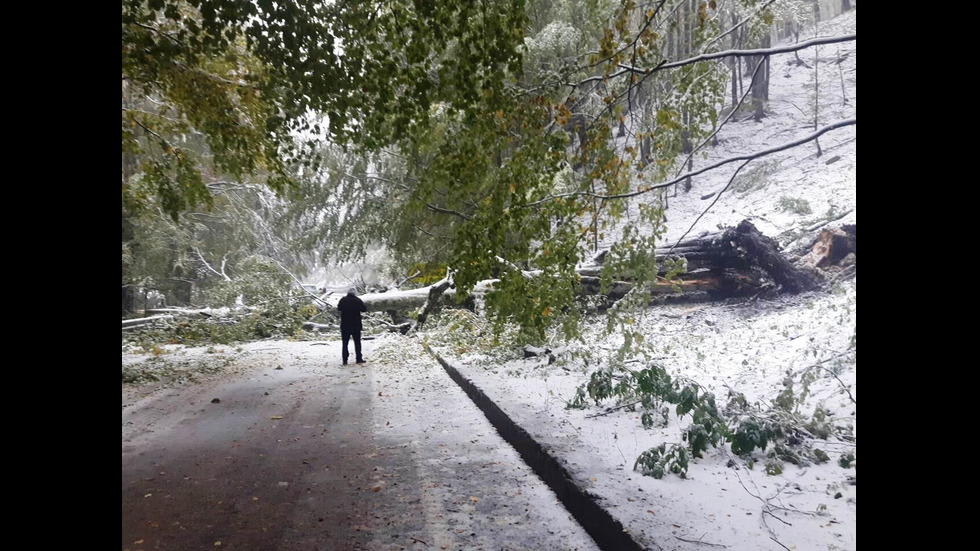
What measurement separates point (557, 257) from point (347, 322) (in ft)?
28.1

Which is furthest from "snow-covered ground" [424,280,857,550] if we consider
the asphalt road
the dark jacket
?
the dark jacket

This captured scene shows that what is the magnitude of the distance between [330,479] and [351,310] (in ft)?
29.1

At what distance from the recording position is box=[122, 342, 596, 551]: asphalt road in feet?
12.6

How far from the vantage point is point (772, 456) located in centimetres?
438

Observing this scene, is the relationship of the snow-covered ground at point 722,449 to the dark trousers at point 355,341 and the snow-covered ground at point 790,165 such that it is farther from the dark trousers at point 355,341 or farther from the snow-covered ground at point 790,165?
the dark trousers at point 355,341

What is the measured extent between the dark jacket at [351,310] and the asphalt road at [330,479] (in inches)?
166

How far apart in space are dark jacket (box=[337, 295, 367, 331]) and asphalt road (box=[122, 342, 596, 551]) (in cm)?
423

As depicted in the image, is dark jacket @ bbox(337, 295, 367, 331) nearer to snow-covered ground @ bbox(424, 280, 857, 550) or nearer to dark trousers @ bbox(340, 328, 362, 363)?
dark trousers @ bbox(340, 328, 362, 363)

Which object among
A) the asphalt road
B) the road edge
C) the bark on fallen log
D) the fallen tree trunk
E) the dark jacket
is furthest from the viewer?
the fallen tree trunk

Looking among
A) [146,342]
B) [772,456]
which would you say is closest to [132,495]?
[772,456]

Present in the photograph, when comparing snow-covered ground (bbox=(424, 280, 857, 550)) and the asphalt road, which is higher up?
snow-covered ground (bbox=(424, 280, 857, 550))

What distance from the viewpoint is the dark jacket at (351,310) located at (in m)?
13.8

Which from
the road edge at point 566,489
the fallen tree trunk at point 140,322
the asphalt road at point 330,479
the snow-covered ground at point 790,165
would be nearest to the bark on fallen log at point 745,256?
the snow-covered ground at point 790,165
